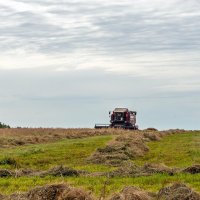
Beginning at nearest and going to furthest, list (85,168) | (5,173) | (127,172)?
1. (127,172)
2. (5,173)
3. (85,168)

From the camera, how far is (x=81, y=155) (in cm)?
3522

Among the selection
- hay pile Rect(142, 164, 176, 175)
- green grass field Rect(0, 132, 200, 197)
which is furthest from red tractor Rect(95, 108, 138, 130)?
hay pile Rect(142, 164, 176, 175)

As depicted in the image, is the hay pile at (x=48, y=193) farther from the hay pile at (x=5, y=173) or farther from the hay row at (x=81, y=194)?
the hay pile at (x=5, y=173)

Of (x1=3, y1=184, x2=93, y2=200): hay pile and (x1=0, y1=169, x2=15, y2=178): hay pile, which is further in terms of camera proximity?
(x1=0, y1=169, x2=15, y2=178): hay pile

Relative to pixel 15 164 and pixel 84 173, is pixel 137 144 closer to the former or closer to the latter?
pixel 15 164

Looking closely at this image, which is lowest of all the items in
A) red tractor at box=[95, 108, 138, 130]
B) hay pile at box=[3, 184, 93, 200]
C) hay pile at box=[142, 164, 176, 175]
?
hay pile at box=[3, 184, 93, 200]

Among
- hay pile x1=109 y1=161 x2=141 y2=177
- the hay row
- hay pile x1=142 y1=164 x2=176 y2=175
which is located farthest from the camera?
hay pile x1=142 y1=164 x2=176 y2=175

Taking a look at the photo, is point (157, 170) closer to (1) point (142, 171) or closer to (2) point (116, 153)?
(1) point (142, 171)

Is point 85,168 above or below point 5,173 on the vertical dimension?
above

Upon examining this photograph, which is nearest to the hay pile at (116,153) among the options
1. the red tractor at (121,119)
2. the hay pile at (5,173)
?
the hay pile at (5,173)

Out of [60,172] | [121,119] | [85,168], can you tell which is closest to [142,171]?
[60,172]

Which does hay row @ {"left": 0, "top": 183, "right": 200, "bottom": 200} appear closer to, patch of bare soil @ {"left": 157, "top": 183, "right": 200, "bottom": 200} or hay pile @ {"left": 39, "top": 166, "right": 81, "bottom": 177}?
patch of bare soil @ {"left": 157, "top": 183, "right": 200, "bottom": 200}

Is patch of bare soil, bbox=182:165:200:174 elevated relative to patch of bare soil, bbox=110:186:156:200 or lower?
elevated

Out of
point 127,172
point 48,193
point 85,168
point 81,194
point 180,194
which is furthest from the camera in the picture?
point 85,168
